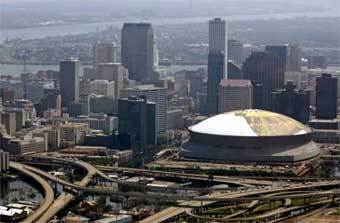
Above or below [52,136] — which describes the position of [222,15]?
above

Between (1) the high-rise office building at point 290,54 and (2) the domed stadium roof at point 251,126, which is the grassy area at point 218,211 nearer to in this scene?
(2) the domed stadium roof at point 251,126

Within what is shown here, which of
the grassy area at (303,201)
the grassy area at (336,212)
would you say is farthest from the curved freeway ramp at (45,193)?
the grassy area at (336,212)

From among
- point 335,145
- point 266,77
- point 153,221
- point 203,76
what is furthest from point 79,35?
point 153,221

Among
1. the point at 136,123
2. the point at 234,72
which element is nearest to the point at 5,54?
the point at 234,72

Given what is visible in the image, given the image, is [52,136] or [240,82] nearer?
[52,136]

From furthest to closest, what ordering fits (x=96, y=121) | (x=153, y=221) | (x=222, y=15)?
(x=222, y=15) < (x=96, y=121) < (x=153, y=221)

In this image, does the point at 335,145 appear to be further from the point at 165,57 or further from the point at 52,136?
the point at 165,57

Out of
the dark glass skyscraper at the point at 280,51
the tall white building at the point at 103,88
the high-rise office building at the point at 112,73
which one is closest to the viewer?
the tall white building at the point at 103,88
